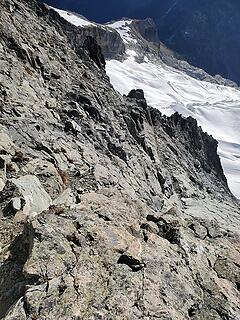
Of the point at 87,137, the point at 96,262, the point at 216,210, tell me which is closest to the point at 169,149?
the point at 216,210

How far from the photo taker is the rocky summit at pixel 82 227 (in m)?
9.13

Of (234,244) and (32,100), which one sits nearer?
(234,244)

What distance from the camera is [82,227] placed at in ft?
36.7

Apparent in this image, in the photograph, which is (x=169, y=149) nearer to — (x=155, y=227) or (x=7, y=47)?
(x=7, y=47)

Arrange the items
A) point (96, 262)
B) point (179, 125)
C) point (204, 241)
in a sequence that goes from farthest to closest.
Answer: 1. point (179, 125)
2. point (204, 241)
3. point (96, 262)

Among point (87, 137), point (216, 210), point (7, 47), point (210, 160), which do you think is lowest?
point (210, 160)

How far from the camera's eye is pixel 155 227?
13383mm

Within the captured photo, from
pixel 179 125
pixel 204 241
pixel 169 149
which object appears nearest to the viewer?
pixel 204 241

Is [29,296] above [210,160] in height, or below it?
above

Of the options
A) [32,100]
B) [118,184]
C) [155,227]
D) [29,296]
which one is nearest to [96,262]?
[29,296]

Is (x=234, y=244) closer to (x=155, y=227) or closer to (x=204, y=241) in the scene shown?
(x=204, y=241)

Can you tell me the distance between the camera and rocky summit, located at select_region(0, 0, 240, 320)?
9133 millimetres

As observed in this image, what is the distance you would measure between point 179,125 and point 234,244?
148ft

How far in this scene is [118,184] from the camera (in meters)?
21.4
